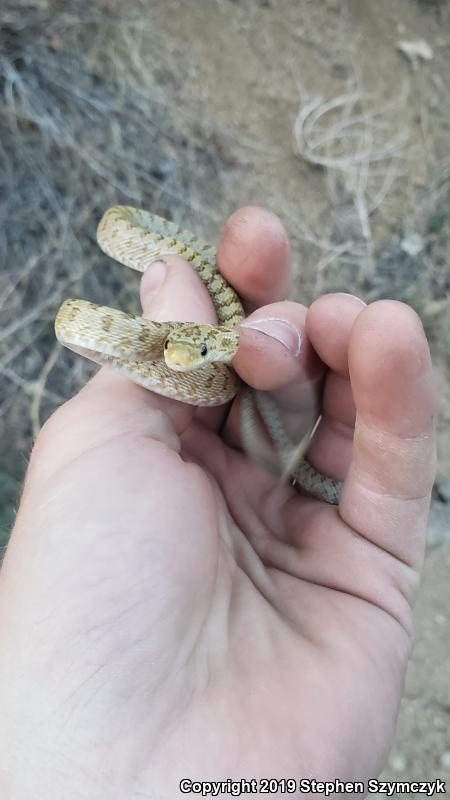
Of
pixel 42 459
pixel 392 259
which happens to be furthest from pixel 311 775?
pixel 392 259

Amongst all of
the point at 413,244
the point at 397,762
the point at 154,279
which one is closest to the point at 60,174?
the point at 154,279

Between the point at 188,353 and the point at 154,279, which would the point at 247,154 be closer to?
the point at 154,279

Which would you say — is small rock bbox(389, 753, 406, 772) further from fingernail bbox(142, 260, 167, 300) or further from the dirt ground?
fingernail bbox(142, 260, 167, 300)

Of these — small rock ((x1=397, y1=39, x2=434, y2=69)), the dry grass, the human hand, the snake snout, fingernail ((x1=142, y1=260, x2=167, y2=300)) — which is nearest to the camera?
the human hand

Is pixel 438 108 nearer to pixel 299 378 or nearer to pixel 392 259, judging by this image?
pixel 392 259

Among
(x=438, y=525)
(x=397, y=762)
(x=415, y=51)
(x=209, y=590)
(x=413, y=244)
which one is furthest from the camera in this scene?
(x=415, y=51)

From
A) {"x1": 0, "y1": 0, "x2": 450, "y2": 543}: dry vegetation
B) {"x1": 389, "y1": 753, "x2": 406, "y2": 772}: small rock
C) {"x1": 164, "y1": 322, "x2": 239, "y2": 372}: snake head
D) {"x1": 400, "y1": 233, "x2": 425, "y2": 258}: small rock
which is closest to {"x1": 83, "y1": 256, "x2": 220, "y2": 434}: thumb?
{"x1": 164, "y1": 322, "x2": 239, "y2": 372}: snake head

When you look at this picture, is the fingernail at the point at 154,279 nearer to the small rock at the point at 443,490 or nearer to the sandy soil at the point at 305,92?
the sandy soil at the point at 305,92
